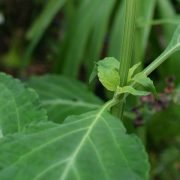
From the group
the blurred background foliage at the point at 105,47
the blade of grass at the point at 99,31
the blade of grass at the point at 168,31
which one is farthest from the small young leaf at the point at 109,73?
the blade of grass at the point at 99,31

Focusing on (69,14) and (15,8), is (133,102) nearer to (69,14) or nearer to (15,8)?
(69,14)

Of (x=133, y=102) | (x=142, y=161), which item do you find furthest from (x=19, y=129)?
(x=133, y=102)

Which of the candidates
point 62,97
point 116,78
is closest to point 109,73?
point 116,78

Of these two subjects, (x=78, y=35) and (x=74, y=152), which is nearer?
(x=74, y=152)

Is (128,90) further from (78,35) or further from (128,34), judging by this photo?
(78,35)

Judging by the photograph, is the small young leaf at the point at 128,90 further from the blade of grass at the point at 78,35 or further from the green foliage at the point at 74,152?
the blade of grass at the point at 78,35

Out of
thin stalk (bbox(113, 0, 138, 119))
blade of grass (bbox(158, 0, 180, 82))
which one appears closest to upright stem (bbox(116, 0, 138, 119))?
thin stalk (bbox(113, 0, 138, 119))
